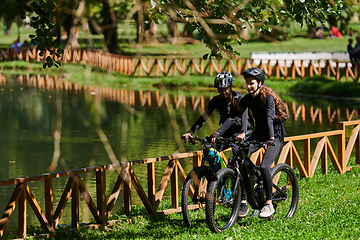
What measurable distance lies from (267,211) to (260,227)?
185mm

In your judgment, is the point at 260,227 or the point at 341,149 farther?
the point at 341,149

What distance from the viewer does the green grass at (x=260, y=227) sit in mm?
5492

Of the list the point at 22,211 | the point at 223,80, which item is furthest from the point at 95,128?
the point at 223,80

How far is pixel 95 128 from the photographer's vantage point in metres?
15.6

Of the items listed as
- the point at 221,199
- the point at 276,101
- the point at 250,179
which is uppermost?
the point at 276,101

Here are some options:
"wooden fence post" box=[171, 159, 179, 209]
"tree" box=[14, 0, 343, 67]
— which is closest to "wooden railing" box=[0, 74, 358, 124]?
"wooden fence post" box=[171, 159, 179, 209]

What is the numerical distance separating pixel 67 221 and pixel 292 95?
17.6 metres

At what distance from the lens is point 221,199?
5.46m

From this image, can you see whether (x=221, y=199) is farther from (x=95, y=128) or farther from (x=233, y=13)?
(x=95, y=128)

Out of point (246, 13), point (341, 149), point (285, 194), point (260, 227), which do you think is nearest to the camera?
point (246, 13)

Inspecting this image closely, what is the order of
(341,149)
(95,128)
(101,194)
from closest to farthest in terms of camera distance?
(101,194) → (341,149) → (95,128)

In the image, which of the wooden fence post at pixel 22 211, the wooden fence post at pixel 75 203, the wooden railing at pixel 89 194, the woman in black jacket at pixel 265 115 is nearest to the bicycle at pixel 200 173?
the woman in black jacket at pixel 265 115

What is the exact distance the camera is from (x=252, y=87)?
5582 millimetres

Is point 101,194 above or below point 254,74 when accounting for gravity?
below
